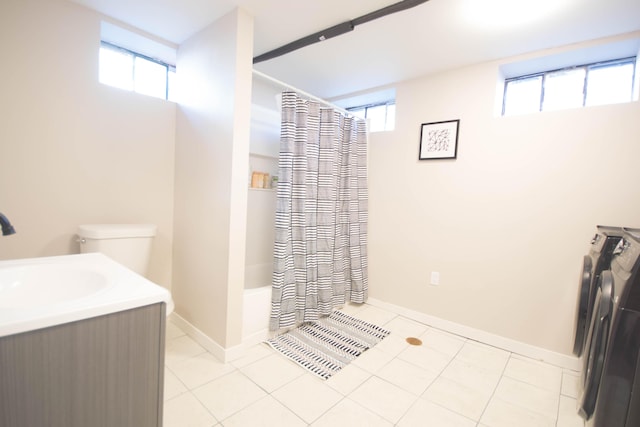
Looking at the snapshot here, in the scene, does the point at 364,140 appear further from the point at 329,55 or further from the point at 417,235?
the point at 417,235

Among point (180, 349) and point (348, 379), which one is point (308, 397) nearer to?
point (348, 379)

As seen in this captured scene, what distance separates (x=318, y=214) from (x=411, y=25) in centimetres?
144

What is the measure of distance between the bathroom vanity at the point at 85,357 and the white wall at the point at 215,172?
0.93m

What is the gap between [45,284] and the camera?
0.95 meters

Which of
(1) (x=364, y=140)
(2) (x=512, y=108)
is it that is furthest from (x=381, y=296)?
(2) (x=512, y=108)

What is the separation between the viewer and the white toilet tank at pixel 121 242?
5.53ft

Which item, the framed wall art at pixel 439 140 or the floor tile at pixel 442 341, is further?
the framed wall art at pixel 439 140

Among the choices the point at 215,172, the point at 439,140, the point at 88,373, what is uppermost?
the point at 439,140

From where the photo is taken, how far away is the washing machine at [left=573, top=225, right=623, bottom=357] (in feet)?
4.50

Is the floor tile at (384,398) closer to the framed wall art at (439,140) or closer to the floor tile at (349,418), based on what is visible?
the floor tile at (349,418)

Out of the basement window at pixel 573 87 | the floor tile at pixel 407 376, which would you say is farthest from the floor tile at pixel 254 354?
the basement window at pixel 573 87

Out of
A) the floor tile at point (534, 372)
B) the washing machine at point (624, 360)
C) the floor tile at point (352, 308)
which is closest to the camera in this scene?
the washing machine at point (624, 360)

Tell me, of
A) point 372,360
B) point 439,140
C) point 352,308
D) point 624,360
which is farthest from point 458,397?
point 439,140

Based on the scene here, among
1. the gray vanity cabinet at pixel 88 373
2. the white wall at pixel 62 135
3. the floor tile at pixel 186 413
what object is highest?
the white wall at pixel 62 135
